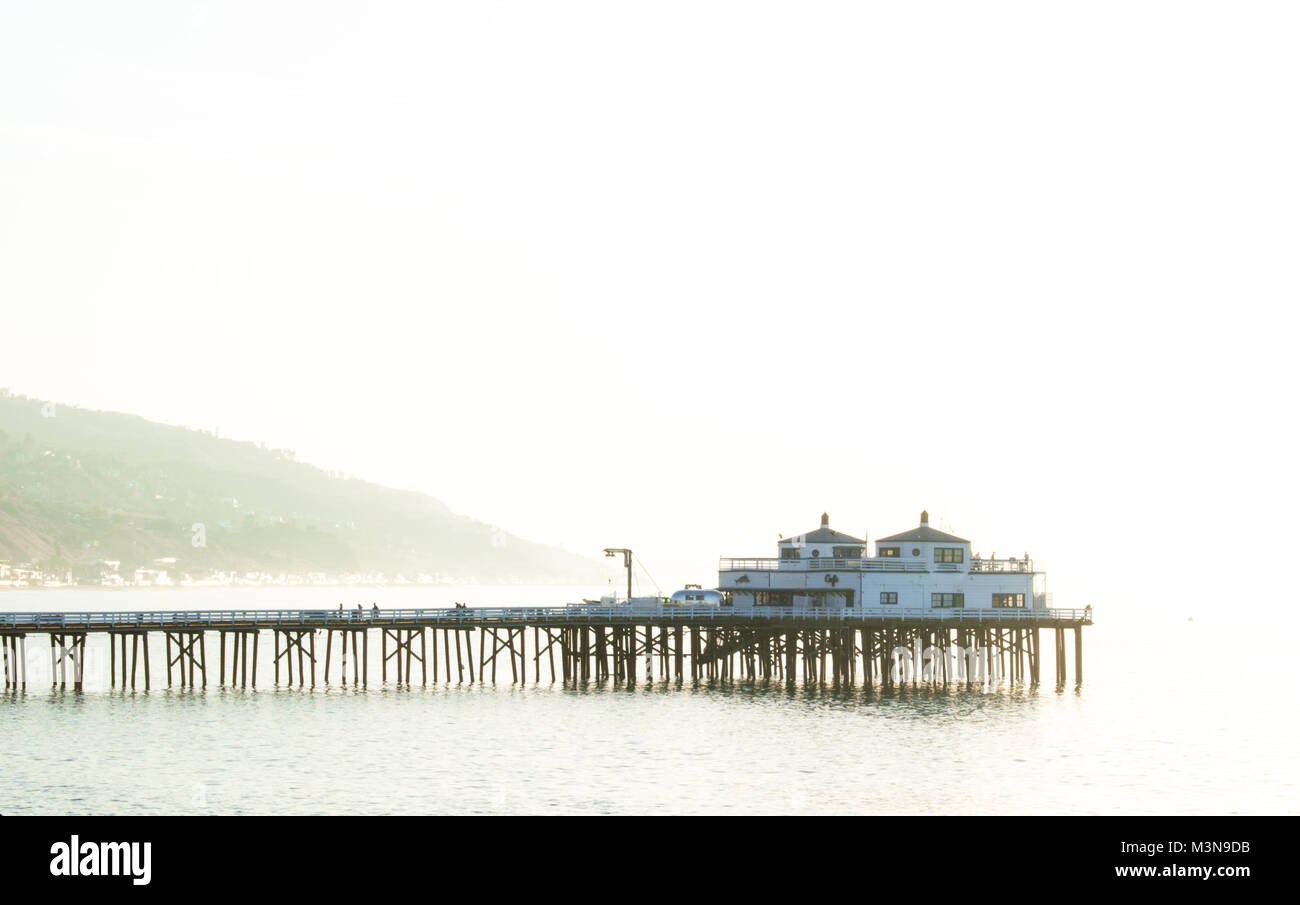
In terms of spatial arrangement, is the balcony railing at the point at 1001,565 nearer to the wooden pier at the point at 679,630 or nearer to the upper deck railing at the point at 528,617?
the upper deck railing at the point at 528,617

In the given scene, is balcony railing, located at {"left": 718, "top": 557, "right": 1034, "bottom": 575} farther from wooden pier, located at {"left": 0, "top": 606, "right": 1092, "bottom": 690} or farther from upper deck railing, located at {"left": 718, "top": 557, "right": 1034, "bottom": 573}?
wooden pier, located at {"left": 0, "top": 606, "right": 1092, "bottom": 690}

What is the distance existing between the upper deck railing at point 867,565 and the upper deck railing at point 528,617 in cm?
270

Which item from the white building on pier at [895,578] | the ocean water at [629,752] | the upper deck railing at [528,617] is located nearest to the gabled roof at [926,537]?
the white building on pier at [895,578]

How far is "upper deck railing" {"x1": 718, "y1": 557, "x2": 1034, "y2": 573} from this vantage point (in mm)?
91688

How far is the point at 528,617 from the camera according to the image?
3492 inches

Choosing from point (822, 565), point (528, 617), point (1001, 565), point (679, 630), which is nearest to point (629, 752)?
point (528, 617)

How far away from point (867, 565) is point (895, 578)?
197 cm

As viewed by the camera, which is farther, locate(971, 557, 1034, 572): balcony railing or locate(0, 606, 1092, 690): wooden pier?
locate(971, 557, 1034, 572): balcony railing

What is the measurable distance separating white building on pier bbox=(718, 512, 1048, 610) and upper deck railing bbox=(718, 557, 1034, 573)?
0.21ft

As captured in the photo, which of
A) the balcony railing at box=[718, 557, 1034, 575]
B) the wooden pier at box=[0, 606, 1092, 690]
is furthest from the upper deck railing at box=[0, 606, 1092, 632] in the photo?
the balcony railing at box=[718, 557, 1034, 575]

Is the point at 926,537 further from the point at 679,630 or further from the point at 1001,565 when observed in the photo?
the point at 679,630
